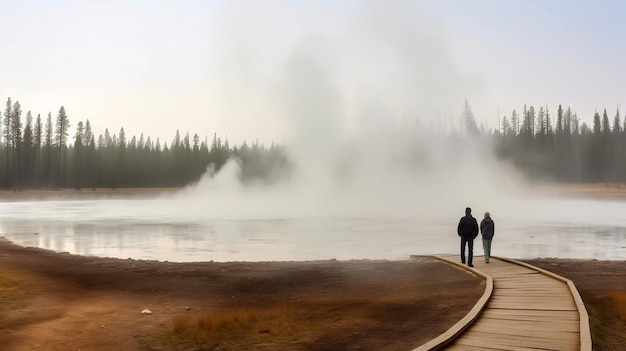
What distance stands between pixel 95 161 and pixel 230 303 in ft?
391

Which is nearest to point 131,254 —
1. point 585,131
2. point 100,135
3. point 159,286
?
point 159,286

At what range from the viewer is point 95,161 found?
122 metres

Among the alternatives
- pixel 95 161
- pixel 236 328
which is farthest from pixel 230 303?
pixel 95 161

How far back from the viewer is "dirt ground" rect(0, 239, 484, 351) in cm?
1134

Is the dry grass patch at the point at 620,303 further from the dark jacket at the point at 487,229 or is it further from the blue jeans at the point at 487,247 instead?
the dark jacket at the point at 487,229

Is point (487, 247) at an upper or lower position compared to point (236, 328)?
upper

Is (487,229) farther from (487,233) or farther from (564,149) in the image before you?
(564,149)

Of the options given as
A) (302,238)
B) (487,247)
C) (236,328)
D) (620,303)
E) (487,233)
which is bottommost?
(236,328)

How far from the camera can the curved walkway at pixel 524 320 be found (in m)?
8.19

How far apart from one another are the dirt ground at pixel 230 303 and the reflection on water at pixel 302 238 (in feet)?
12.3

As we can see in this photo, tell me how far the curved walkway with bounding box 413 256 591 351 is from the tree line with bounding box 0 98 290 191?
99.5 m

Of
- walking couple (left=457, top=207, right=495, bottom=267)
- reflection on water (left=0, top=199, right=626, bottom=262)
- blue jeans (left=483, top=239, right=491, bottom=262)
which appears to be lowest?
reflection on water (left=0, top=199, right=626, bottom=262)

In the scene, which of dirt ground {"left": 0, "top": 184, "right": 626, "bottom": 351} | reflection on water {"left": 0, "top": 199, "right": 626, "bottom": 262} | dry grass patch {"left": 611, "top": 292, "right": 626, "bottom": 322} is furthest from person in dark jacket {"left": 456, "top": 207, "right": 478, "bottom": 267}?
reflection on water {"left": 0, "top": 199, "right": 626, "bottom": 262}

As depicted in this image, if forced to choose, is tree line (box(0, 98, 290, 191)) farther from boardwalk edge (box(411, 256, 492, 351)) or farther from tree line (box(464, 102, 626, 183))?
boardwalk edge (box(411, 256, 492, 351))
